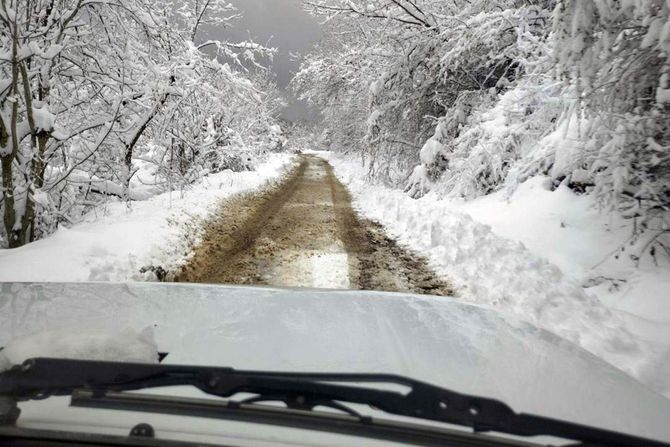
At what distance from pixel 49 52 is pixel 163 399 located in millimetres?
6109

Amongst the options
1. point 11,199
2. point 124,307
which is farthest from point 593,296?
point 11,199

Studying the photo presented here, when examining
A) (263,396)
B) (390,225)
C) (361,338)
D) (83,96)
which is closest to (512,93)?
(390,225)

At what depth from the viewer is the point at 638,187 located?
5.87 meters

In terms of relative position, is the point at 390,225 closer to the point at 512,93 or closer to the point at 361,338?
the point at 512,93

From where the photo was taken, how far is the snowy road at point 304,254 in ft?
22.2

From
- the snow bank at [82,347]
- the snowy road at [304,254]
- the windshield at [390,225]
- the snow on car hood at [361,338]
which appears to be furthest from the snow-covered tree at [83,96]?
the snow bank at [82,347]

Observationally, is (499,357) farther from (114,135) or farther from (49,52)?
(114,135)

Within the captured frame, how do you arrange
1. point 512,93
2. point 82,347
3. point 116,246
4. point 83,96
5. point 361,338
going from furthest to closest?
point 512,93 → point 83,96 → point 116,246 → point 361,338 → point 82,347

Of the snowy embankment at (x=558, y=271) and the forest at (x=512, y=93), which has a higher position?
the forest at (x=512, y=93)

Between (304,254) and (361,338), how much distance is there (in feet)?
19.2

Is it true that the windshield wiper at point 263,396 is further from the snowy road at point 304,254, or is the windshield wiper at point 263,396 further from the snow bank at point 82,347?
the snowy road at point 304,254

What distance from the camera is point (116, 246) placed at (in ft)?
21.4

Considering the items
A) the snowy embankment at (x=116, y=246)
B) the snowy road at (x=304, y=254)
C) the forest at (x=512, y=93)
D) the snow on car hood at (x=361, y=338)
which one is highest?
the forest at (x=512, y=93)

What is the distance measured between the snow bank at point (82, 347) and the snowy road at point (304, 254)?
181 inches
